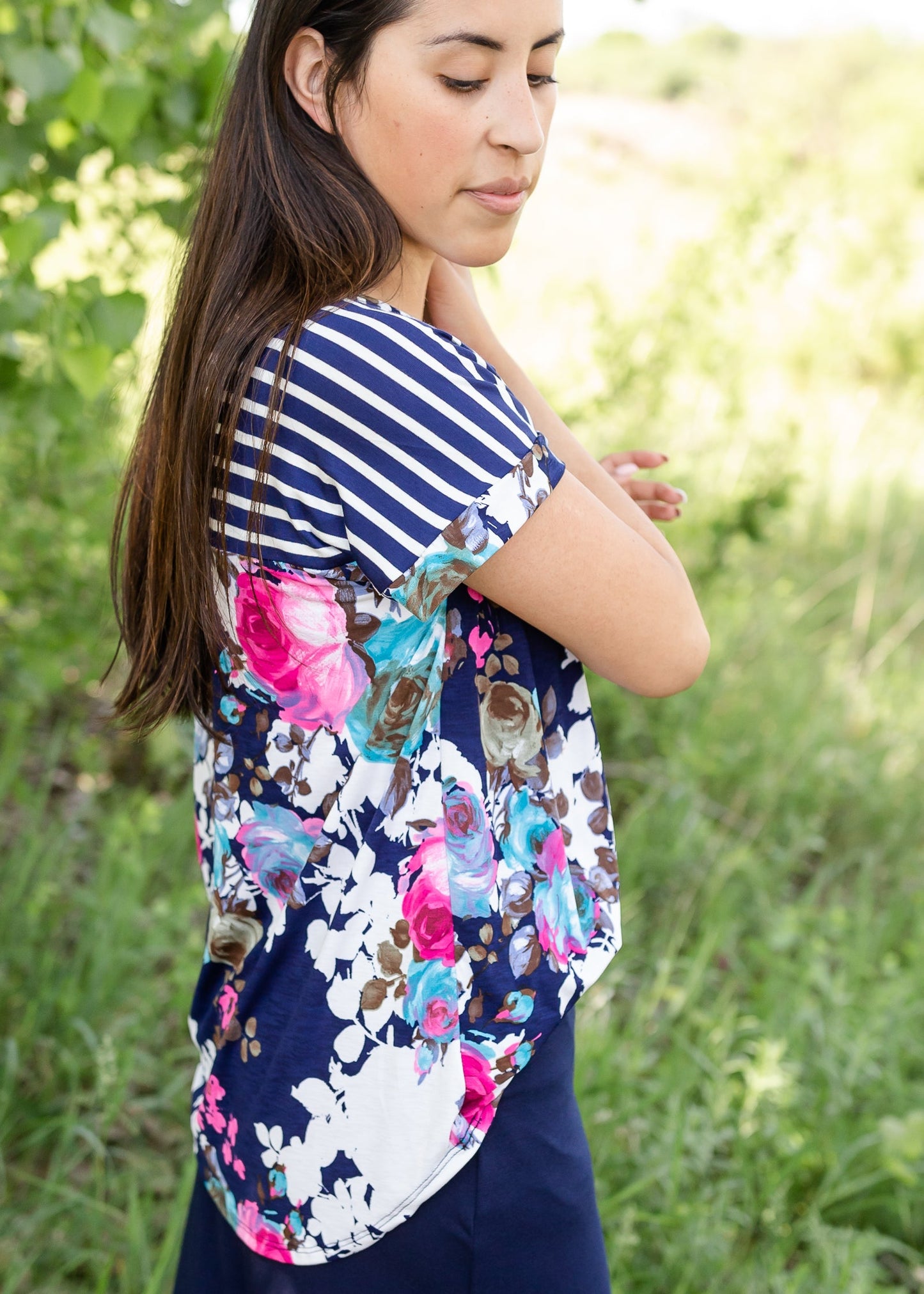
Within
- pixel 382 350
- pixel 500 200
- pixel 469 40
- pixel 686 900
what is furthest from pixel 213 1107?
pixel 686 900

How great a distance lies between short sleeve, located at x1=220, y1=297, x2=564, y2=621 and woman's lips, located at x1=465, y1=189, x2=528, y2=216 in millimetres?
178

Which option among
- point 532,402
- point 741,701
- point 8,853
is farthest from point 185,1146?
point 741,701

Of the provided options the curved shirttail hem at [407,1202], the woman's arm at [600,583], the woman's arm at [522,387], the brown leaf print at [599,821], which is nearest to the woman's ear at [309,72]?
the woman's arm at [522,387]

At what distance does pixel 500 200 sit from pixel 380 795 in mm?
536

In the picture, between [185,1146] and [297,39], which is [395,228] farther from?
[185,1146]

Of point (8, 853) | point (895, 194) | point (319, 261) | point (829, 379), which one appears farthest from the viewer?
point (895, 194)

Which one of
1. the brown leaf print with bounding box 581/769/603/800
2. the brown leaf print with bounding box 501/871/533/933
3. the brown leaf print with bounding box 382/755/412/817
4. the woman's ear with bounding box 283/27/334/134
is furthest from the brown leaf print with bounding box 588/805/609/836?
the woman's ear with bounding box 283/27/334/134

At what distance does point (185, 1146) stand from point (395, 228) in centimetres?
172

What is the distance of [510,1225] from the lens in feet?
3.45

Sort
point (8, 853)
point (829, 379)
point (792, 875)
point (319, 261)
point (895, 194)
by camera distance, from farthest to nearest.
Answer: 1. point (895, 194)
2. point (829, 379)
3. point (792, 875)
4. point (8, 853)
5. point (319, 261)

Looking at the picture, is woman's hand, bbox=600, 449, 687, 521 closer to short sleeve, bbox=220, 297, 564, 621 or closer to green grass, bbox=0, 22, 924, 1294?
short sleeve, bbox=220, 297, 564, 621

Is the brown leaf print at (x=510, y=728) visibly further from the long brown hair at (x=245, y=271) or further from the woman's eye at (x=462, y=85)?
the woman's eye at (x=462, y=85)

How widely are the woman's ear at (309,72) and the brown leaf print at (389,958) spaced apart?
715 mm

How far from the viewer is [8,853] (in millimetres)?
2768
